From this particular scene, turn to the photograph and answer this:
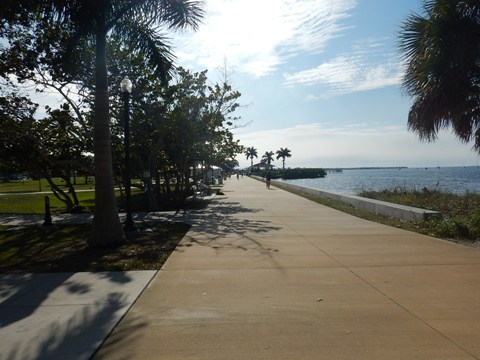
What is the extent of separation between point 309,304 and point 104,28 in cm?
757

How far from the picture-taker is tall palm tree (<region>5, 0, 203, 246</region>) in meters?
9.25

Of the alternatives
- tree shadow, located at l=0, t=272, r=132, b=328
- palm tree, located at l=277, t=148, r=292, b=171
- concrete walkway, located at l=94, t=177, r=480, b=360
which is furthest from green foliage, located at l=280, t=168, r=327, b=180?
tree shadow, located at l=0, t=272, r=132, b=328

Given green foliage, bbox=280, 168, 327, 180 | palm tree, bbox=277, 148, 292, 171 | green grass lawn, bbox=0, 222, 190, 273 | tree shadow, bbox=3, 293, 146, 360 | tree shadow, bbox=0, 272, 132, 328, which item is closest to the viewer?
tree shadow, bbox=3, 293, 146, 360

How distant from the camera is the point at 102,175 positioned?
9820 millimetres

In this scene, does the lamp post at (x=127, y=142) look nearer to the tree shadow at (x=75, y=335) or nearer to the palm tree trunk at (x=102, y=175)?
the palm tree trunk at (x=102, y=175)

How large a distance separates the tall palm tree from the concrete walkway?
1.98 meters

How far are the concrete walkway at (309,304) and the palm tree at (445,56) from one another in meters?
3.35

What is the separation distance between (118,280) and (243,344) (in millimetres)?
3107

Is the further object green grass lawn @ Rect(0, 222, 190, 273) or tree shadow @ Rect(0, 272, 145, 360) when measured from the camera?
green grass lawn @ Rect(0, 222, 190, 273)

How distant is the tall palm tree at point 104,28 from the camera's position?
30.3 ft

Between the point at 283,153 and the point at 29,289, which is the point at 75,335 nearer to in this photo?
the point at 29,289

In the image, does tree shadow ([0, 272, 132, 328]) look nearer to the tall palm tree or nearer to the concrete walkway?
the concrete walkway

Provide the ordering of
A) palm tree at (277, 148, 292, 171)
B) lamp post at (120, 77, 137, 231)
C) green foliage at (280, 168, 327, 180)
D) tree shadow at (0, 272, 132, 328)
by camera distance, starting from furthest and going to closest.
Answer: palm tree at (277, 148, 292, 171)
green foliage at (280, 168, 327, 180)
lamp post at (120, 77, 137, 231)
tree shadow at (0, 272, 132, 328)

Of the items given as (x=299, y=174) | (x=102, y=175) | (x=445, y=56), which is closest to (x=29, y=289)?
(x=102, y=175)
